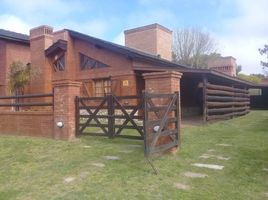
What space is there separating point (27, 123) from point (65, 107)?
1791 mm

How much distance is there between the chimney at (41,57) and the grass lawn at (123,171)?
35.5 ft

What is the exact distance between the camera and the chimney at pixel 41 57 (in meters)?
17.9

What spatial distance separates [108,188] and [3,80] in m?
16.6

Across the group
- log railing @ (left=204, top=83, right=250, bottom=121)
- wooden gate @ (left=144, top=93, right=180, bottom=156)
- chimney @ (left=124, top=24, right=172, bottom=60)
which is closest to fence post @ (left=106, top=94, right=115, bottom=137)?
wooden gate @ (left=144, top=93, right=180, bottom=156)

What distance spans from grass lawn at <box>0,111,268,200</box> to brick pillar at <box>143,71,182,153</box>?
2.78ft

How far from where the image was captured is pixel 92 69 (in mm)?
15719

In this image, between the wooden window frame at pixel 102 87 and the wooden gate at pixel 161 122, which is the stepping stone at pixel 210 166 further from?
the wooden window frame at pixel 102 87

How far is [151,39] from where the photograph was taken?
82.4 ft

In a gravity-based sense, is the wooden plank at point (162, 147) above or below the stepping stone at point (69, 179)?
above

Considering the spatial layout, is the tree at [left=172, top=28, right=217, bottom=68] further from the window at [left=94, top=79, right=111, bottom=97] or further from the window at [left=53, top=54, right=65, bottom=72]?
the window at [left=94, top=79, right=111, bottom=97]

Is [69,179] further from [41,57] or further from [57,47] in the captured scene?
[41,57]

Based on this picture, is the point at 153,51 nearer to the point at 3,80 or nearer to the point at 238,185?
the point at 3,80

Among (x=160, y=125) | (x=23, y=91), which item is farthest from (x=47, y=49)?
(x=160, y=125)

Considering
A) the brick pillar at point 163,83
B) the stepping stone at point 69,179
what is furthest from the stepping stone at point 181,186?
the brick pillar at point 163,83
